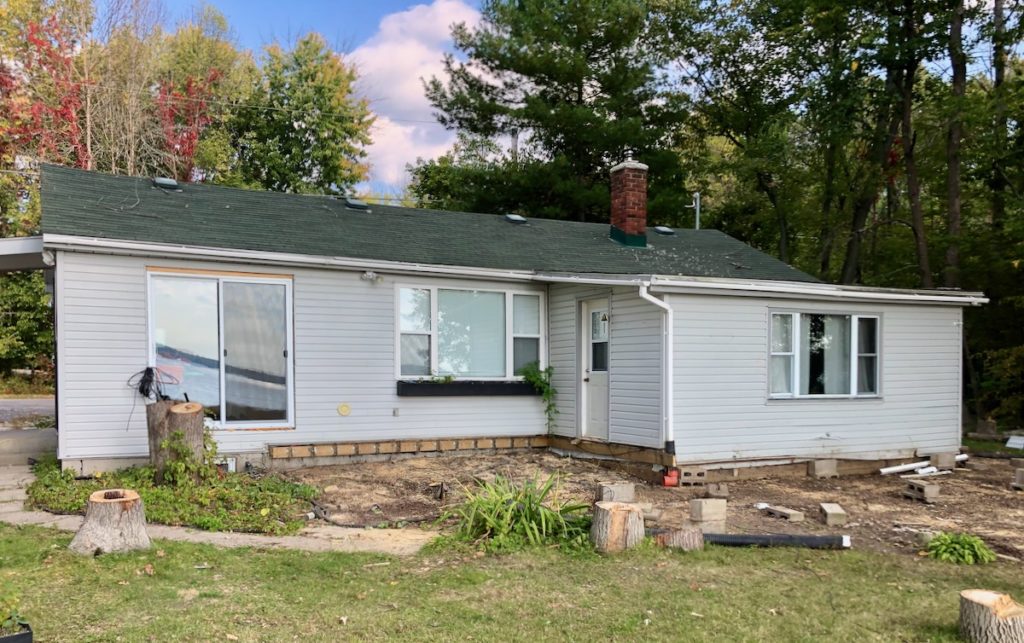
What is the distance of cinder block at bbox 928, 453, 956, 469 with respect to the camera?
394 inches

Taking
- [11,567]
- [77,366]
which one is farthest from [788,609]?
[77,366]

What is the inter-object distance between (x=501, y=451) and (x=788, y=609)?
614cm

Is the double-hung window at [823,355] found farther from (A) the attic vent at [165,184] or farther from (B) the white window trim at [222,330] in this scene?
(A) the attic vent at [165,184]

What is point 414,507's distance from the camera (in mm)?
7137

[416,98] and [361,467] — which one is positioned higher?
[416,98]

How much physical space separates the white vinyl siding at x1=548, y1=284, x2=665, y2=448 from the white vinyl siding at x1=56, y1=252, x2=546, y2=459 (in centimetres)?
47

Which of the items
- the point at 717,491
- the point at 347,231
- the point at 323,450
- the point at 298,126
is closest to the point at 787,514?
the point at 717,491

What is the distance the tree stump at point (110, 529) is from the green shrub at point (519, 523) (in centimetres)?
234

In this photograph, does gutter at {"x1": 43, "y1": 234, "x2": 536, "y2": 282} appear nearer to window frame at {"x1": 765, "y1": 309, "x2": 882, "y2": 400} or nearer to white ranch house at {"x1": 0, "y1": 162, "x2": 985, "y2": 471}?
white ranch house at {"x1": 0, "y1": 162, "x2": 985, "y2": 471}

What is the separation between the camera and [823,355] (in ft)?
32.3

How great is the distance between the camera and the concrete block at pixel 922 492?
7719mm

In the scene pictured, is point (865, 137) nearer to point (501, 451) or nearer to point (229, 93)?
point (501, 451)

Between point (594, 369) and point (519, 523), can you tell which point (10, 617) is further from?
point (594, 369)

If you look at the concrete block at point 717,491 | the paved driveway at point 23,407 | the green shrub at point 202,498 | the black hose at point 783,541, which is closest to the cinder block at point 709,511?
the black hose at point 783,541
